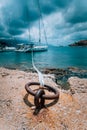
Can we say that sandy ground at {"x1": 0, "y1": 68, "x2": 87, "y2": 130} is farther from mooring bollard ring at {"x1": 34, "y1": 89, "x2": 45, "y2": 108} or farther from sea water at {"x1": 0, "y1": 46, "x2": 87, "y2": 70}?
sea water at {"x1": 0, "y1": 46, "x2": 87, "y2": 70}

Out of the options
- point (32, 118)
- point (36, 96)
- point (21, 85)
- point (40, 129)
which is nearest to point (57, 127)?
point (40, 129)

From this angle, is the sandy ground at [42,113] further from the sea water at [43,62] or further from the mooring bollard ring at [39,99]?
the sea water at [43,62]

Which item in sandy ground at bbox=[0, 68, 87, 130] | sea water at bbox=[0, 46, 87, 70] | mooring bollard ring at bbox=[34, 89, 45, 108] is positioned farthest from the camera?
sea water at bbox=[0, 46, 87, 70]

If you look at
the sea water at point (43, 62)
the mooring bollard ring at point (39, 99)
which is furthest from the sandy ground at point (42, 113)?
the sea water at point (43, 62)

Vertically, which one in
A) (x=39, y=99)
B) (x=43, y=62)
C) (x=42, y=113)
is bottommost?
(x=43, y=62)

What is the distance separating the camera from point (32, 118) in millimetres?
7824

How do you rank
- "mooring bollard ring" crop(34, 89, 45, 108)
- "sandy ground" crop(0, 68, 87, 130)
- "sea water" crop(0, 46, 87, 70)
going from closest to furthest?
"sandy ground" crop(0, 68, 87, 130), "mooring bollard ring" crop(34, 89, 45, 108), "sea water" crop(0, 46, 87, 70)

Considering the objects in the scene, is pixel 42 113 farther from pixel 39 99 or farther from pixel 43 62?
pixel 43 62

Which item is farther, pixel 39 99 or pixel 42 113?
pixel 39 99

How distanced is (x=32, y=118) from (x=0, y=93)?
11.0 feet

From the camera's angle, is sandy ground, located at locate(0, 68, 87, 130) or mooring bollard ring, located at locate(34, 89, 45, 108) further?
mooring bollard ring, located at locate(34, 89, 45, 108)

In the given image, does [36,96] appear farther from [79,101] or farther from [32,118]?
[79,101]

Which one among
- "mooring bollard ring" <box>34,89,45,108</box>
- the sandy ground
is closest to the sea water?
the sandy ground

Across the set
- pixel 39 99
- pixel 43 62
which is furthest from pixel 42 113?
pixel 43 62
